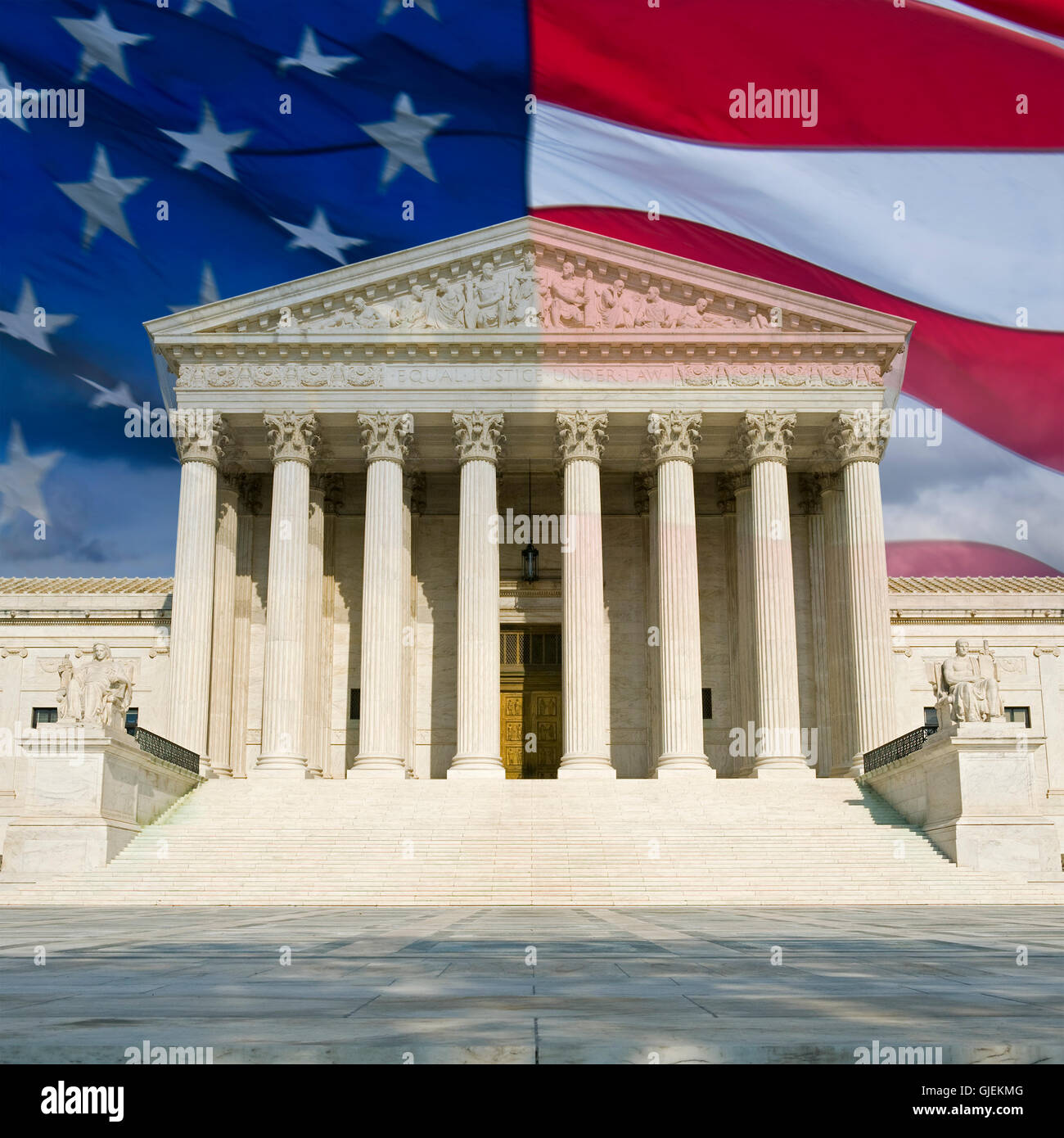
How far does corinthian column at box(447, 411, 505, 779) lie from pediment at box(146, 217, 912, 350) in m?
3.43

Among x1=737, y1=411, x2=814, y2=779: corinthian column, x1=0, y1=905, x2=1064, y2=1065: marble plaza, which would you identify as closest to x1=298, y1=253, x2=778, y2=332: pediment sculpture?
x1=737, y1=411, x2=814, y2=779: corinthian column

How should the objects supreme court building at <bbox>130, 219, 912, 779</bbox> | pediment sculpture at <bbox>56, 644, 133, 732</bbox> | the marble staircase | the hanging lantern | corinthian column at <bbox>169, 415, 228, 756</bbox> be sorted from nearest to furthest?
the marble staircase → pediment sculpture at <bbox>56, 644, 133, 732</bbox> → corinthian column at <bbox>169, 415, 228, 756</bbox> → supreme court building at <bbox>130, 219, 912, 779</bbox> → the hanging lantern

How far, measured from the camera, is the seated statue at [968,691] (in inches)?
1129

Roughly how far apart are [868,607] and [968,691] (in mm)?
9710

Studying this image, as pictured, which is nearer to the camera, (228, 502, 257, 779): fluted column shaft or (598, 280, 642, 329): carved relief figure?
(598, 280, 642, 329): carved relief figure

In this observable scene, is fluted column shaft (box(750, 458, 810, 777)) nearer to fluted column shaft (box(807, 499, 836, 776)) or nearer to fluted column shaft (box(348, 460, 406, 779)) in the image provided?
fluted column shaft (box(807, 499, 836, 776))

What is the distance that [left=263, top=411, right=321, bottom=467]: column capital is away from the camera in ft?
128

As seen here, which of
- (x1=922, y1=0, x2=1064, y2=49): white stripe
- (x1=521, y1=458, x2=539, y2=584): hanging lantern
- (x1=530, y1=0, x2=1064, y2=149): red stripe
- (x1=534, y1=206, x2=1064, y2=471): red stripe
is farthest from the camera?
(x1=521, y1=458, x2=539, y2=584): hanging lantern

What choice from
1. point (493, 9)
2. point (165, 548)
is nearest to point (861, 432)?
point (493, 9)

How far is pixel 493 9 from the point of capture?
3869 centimetres

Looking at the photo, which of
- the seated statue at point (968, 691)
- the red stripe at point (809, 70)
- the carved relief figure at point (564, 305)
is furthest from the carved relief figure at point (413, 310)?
the seated statue at point (968, 691)

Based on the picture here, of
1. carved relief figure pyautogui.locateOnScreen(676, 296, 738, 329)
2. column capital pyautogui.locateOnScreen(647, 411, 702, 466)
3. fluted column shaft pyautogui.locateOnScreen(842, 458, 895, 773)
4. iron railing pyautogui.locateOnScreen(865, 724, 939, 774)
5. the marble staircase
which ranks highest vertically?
carved relief figure pyautogui.locateOnScreen(676, 296, 738, 329)

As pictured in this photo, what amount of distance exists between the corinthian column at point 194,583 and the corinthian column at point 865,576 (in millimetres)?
20932
